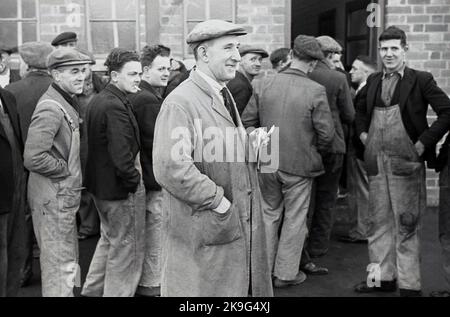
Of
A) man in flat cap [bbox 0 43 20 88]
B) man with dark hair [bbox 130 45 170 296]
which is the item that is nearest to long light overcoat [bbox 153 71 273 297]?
man with dark hair [bbox 130 45 170 296]

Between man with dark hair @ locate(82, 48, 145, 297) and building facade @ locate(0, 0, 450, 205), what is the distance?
326cm

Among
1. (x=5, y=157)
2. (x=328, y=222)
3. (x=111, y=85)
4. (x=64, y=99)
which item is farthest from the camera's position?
(x=328, y=222)

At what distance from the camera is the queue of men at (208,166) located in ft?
10.4

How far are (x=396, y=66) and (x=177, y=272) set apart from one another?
8.71 ft

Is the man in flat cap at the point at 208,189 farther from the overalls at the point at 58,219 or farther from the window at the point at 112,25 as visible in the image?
the window at the point at 112,25

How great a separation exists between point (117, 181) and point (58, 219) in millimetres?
530

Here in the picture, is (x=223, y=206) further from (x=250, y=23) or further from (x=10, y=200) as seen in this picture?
(x=250, y=23)

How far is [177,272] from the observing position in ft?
10.5

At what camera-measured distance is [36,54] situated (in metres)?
5.55

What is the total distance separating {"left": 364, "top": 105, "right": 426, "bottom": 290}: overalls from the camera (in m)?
4.73

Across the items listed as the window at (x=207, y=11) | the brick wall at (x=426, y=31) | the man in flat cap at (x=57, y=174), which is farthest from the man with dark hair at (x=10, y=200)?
the brick wall at (x=426, y=31)

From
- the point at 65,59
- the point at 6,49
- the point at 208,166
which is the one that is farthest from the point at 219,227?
the point at 6,49

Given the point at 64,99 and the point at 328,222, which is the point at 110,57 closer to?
the point at 64,99

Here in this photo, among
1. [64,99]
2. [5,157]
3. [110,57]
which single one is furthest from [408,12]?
[5,157]
